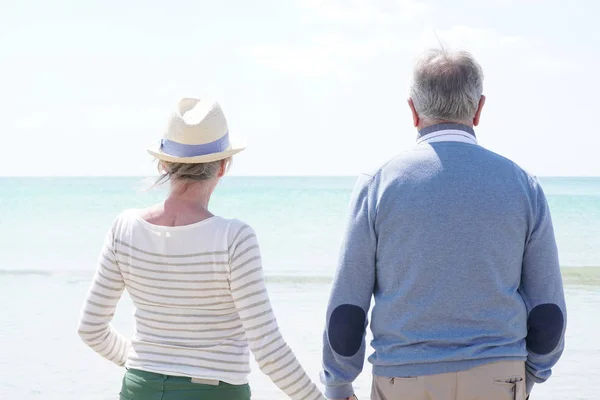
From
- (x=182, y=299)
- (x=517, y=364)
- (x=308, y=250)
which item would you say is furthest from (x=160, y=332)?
(x=308, y=250)

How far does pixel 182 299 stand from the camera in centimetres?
228

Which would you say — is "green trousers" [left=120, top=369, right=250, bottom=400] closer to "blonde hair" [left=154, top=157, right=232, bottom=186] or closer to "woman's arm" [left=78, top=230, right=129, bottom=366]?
"woman's arm" [left=78, top=230, right=129, bottom=366]

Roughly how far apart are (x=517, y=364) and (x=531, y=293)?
200 millimetres

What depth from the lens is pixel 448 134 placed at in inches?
92.6

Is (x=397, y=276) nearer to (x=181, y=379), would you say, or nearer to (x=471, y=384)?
(x=471, y=384)

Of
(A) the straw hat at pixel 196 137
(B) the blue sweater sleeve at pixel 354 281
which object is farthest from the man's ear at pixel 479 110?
(A) the straw hat at pixel 196 137

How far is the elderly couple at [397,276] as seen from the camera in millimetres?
2225

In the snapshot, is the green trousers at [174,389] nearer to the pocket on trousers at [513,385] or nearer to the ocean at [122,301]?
the ocean at [122,301]

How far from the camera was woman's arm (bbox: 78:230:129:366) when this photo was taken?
2.40 metres

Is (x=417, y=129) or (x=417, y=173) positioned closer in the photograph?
(x=417, y=173)

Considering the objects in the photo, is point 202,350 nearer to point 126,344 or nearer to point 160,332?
point 160,332

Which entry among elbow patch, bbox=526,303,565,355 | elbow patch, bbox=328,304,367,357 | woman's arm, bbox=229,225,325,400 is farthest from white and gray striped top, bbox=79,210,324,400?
elbow patch, bbox=526,303,565,355

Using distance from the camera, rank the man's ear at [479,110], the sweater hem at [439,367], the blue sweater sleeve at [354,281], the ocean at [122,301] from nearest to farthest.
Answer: the sweater hem at [439,367] → the blue sweater sleeve at [354,281] → the man's ear at [479,110] → the ocean at [122,301]

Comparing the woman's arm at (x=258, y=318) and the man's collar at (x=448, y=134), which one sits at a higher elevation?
the man's collar at (x=448, y=134)
